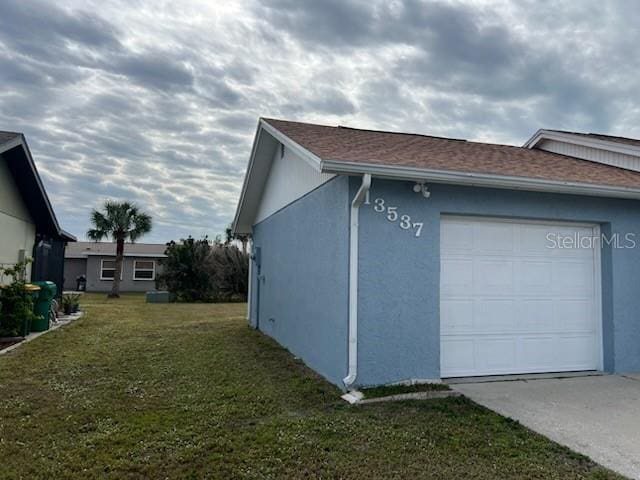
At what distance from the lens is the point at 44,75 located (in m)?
10.4

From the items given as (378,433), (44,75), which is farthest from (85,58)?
(378,433)

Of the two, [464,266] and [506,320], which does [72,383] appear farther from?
[506,320]

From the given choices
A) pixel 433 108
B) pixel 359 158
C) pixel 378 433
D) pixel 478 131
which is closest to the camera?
pixel 378 433

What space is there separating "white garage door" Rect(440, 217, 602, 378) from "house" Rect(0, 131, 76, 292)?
8.96 m

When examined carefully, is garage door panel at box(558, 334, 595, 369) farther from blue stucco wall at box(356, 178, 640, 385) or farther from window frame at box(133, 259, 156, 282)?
window frame at box(133, 259, 156, 282)

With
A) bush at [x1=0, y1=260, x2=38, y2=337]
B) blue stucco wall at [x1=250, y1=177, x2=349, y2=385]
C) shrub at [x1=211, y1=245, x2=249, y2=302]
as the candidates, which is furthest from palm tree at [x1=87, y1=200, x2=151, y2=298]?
blue stucco wall at [x1=250, y1=177, x2=349, y2=385]

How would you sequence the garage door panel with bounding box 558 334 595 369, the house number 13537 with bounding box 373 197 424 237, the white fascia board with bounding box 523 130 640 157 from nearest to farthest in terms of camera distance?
the house number 13537 with bounding box 373 197 424 237 < the garage door panel with bounding box 558 334 595 369 < the white fascia board with bounding box 523 130 640 157

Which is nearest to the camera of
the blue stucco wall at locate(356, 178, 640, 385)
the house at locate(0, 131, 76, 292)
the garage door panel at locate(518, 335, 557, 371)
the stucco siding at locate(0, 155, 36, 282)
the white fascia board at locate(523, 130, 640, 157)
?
the blue stucco wall at locate(356, 178, 640, 385)

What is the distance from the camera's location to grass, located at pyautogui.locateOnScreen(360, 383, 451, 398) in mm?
5211

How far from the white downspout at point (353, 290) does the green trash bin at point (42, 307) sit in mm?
8721

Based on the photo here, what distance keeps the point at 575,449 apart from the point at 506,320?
8.84 ft

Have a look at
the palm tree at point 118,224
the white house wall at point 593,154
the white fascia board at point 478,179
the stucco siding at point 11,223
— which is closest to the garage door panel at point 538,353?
A: the white fascia board at point 478,179

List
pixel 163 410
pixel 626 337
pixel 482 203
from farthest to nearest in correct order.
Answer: pixel 626 337, pixel 482 203, pixel 163 410

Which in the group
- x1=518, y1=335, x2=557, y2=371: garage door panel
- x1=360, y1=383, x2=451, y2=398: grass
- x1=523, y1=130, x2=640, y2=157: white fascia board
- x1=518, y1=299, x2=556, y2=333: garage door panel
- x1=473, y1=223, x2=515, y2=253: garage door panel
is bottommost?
x1=360, y1=383, x2=451, y2=398: grass
